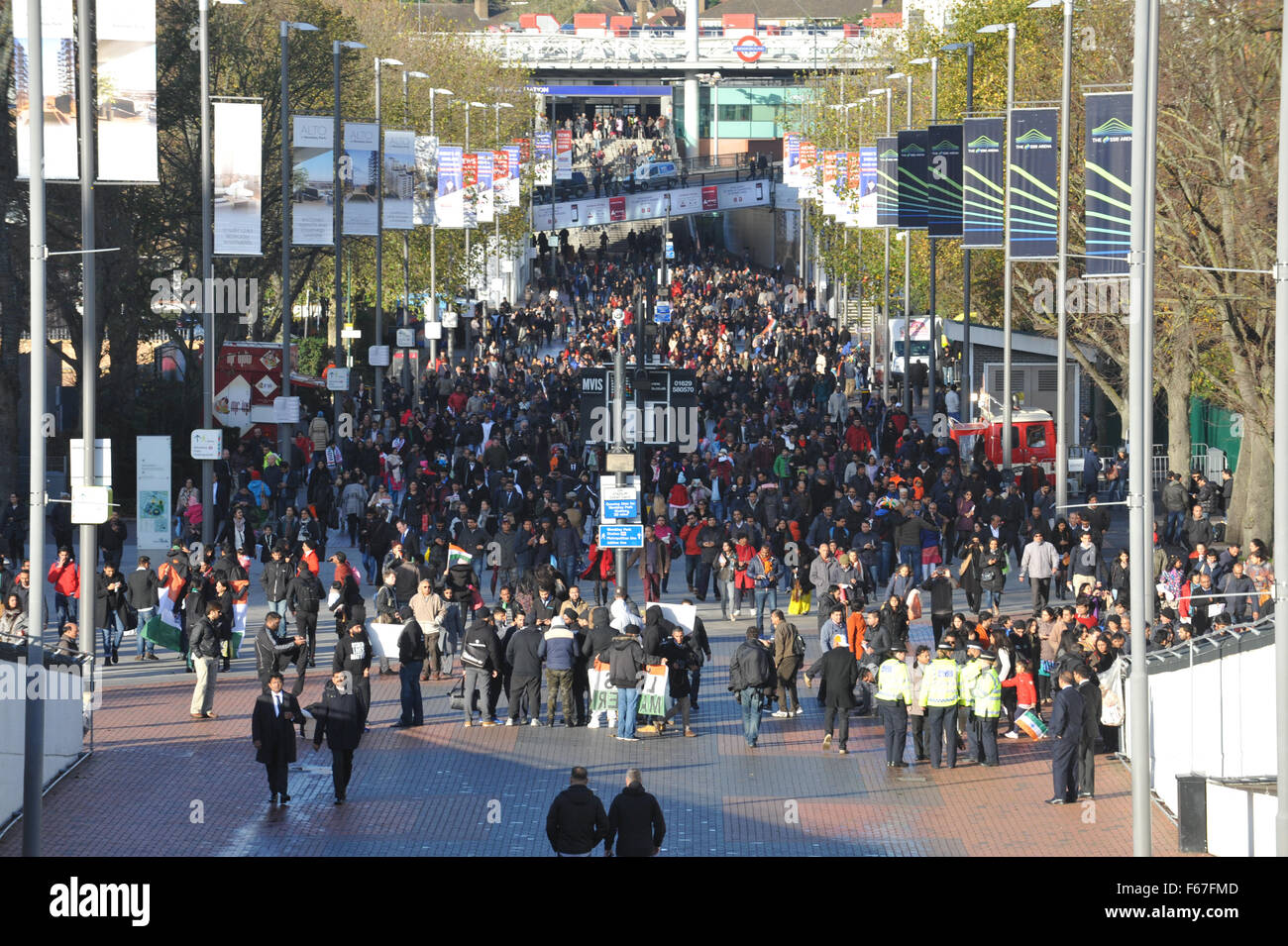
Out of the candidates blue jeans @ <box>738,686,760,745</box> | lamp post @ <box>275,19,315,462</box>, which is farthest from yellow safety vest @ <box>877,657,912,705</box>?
lamp post @ <box>275,19,315,462</box>

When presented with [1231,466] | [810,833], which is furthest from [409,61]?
[810,833]

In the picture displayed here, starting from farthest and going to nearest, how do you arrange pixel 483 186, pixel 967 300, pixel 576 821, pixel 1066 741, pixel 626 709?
pixel 483 186 → pixel 967 300 → pixel 626 709 → pixel 1066 741 → pixel 576 821

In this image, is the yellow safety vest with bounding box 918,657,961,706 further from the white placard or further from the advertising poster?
the advertising poster

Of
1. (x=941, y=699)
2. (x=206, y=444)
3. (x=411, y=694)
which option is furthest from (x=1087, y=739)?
(x=206, y=444)

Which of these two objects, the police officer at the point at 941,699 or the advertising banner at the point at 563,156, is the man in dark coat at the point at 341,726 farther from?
the advertising banner at the point at 563,156

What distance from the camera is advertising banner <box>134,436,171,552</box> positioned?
25.3 meters

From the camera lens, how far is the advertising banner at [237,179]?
1137 inches

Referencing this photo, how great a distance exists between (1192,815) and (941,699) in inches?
138

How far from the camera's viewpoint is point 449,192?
51.0 m

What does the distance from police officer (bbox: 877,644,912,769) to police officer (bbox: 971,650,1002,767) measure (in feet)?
2.19

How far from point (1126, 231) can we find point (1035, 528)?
5.72 metres

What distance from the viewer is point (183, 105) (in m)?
41.1

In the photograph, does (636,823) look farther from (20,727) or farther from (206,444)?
(206,444)

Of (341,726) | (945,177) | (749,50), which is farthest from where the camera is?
(749,50)
